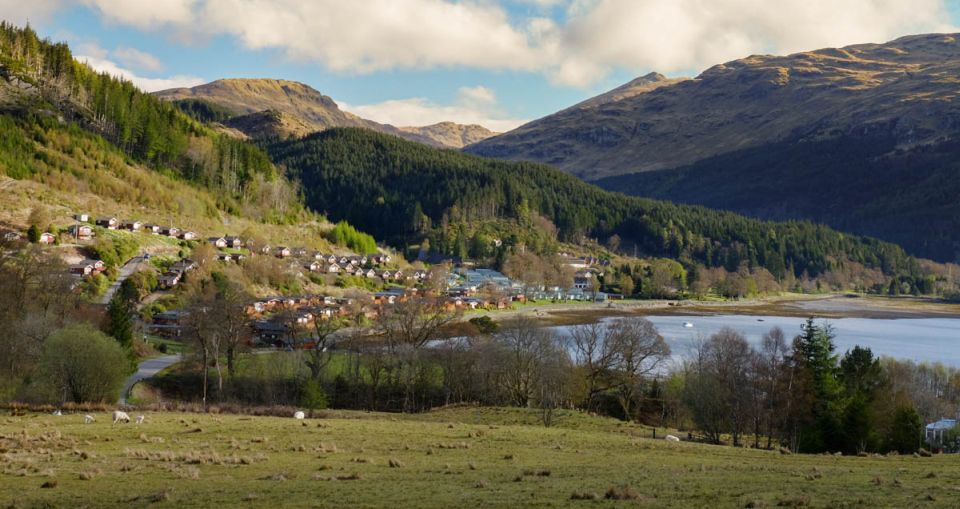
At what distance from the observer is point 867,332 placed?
4473 inches

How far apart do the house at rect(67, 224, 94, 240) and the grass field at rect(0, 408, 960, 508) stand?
64602 mm

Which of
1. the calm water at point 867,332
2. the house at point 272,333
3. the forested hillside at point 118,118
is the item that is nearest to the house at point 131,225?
the forested hillside at point 118,118

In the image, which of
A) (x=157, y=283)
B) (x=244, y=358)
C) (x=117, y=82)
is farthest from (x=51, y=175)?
(x=244, y=358)

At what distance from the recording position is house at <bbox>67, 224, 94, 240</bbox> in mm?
87125

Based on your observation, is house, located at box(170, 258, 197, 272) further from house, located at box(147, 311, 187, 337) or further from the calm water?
the calm water

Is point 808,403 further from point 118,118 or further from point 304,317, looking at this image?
point 118,118

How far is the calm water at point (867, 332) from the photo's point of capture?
8931 cm

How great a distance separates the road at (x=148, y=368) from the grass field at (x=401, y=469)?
69.3 ft

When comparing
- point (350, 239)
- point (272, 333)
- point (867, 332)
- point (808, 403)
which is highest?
point (350, 239)

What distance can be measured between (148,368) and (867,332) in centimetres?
10698

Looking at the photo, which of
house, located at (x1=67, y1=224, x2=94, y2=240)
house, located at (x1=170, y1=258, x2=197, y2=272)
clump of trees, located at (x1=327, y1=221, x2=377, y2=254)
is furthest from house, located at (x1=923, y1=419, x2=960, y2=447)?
clump of trees, located at (x1=327, y1=221, x2=377, y2=254)

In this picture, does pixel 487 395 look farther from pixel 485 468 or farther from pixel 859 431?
pixel 485 468

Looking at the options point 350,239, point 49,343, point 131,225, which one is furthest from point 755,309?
point 49,343

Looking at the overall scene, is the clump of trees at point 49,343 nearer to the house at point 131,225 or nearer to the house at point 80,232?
the house at point 80,232
